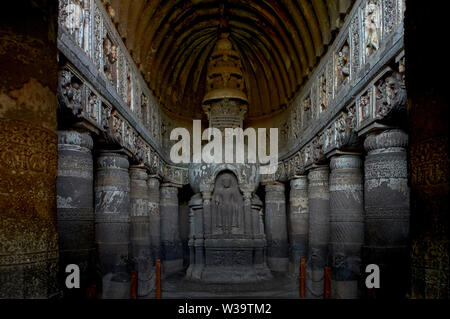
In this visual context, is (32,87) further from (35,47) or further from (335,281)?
(335,281)

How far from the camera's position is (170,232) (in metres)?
15.4

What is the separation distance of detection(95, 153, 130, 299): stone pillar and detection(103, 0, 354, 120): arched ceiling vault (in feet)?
10.7

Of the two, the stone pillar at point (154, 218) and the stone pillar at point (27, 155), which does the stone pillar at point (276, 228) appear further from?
the stone pillar at point (27, 155)

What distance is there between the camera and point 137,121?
11047 mm

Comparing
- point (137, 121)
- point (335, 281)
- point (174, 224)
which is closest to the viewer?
point (335, 281)

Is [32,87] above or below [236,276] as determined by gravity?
above

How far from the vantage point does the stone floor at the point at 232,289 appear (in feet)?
33.6

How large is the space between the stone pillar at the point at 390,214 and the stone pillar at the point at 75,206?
4.52 metres

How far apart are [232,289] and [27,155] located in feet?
29.9

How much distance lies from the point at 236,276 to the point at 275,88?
7405 millimetres

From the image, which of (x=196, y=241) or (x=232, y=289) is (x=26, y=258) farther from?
(x=196, y=241)

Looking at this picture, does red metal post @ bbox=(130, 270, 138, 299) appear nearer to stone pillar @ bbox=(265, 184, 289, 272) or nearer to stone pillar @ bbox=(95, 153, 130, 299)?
stone pillar @ bbox=(95, 153, 130, 299)

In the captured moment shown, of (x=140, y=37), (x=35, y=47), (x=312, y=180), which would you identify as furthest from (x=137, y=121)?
(x=35, y=47)

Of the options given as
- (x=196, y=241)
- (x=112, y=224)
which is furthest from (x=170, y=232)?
(x=112, y=224)
